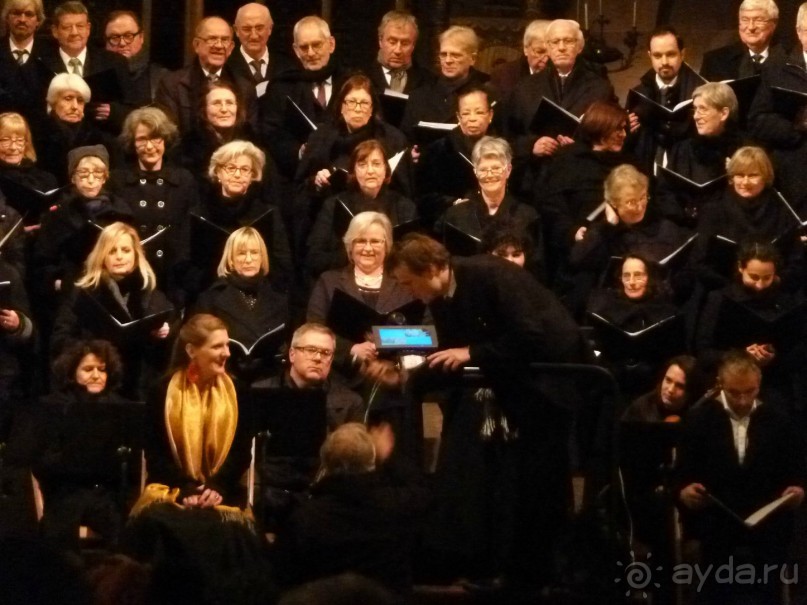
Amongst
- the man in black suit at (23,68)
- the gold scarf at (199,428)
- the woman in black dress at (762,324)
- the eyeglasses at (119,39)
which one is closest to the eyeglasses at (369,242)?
the gold scarf at (199,428)

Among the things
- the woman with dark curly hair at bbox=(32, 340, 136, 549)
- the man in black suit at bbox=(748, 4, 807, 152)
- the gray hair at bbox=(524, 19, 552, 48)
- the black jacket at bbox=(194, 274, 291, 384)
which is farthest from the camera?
the gray hair at bbox=(524, 19, 552, 48)

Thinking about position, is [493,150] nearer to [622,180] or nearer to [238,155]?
[622,180]

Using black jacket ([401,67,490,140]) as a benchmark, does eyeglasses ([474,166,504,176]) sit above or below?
below

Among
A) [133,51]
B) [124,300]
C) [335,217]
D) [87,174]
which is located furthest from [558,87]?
[124,300]

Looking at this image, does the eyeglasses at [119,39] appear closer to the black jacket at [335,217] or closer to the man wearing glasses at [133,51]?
the man wearing glasses at [133,51]

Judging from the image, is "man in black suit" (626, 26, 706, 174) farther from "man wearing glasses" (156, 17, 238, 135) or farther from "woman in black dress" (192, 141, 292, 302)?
"man wearing glasses" (156, 17, 238, 135)

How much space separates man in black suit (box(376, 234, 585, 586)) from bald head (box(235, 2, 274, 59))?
3294 millimetres

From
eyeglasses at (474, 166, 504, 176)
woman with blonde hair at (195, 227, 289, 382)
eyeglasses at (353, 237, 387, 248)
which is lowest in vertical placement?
woman with blonde hair at (195, 227, 289, 382)

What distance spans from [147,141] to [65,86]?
539 millimetres

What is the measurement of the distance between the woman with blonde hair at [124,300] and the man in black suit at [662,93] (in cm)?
241

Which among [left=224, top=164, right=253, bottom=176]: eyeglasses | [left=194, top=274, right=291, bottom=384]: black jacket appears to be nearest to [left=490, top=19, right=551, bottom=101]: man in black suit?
[left=224, top=164, right=253, bottom=176]: eyeglasses

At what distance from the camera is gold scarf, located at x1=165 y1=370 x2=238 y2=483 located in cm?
560

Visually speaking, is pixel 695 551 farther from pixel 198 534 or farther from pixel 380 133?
pixel 380 133

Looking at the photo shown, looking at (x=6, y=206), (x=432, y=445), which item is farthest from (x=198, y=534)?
(x=6, y=206)
